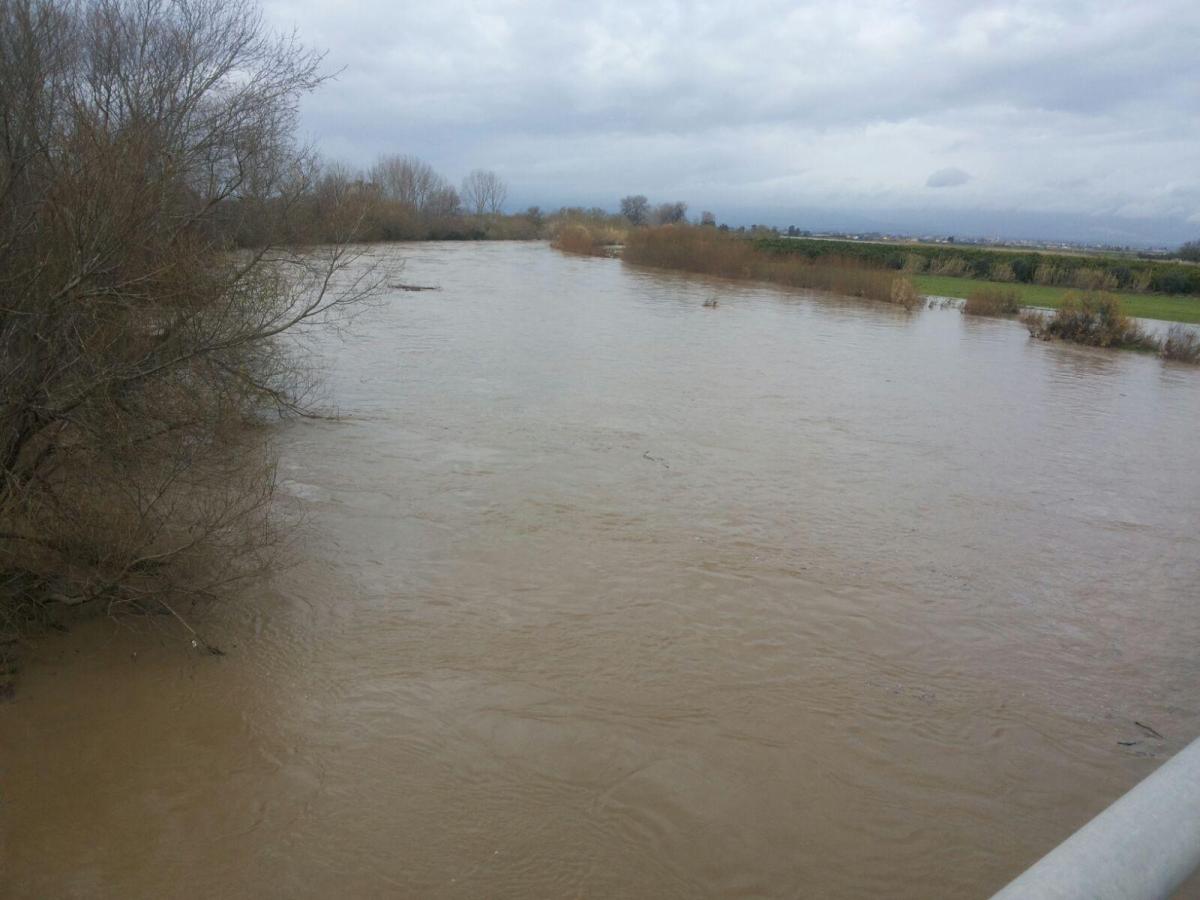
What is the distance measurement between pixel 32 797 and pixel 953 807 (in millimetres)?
4820

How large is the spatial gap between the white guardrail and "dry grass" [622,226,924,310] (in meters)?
36.0

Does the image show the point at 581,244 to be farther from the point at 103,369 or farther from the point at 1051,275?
the point at 103,369

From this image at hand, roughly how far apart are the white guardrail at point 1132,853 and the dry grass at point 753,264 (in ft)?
118

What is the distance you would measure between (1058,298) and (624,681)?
41944 mm

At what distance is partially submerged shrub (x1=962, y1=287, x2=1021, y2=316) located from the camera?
35550 mm

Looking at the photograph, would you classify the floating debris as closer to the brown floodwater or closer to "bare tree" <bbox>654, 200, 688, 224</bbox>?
the brown floodwater

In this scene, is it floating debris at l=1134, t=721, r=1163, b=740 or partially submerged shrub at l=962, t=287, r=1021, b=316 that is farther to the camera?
partially submerged shrub at l=962, t=287, r=1021, b=316

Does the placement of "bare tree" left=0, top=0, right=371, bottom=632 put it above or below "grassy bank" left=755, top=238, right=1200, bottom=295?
below

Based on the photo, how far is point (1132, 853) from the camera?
3.97 feet

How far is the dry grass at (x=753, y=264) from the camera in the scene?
37.1m


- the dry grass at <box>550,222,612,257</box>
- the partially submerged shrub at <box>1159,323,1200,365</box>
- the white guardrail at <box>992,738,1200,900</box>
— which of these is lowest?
the partially submerged shrub at <box>1159,323,1200,365</box>

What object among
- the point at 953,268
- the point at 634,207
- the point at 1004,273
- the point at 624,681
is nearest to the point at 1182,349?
the point at 624,681

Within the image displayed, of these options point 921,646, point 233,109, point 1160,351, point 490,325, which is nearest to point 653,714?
point 921,646

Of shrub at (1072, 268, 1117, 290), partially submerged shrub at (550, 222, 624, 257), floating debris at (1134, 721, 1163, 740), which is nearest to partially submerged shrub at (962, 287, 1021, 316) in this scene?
shrub at (1072, 268, 1117, 290)
